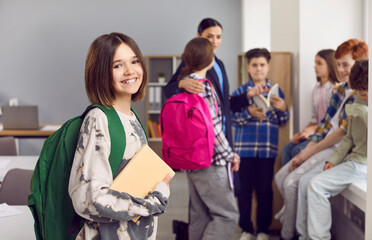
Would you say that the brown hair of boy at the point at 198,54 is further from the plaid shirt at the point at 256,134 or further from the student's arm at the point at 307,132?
the student's arm at the point at 307,132

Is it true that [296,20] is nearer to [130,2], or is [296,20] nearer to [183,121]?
[183,121]

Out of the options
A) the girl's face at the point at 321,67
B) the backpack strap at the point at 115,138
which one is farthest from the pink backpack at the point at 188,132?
the girl's face at the point at 321,67

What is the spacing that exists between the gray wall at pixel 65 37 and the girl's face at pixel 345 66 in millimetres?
4144

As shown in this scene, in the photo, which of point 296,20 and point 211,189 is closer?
point 211,189

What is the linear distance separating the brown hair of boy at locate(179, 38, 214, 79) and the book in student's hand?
4.31ft

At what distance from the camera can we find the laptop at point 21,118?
17.9 ft

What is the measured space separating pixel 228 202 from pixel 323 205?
683mm

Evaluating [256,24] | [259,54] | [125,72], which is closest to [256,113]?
[259,54]

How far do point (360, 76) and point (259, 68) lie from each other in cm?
122

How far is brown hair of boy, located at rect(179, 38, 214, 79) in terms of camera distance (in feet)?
9.04

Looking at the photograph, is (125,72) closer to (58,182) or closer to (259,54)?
(58,182)

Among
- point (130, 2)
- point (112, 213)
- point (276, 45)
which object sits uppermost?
point (130, 2)

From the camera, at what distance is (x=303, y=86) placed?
410 centimetres

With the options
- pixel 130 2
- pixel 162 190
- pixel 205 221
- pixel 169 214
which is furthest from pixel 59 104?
pixel 162 190
